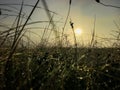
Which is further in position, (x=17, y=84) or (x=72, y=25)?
(x=72, y=25)

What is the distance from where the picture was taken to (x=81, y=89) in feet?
6.84

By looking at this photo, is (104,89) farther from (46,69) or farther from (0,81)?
(0,81)

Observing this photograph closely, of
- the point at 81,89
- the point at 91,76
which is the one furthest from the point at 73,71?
the point at 81,89

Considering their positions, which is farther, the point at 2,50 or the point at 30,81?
the point at 2,50

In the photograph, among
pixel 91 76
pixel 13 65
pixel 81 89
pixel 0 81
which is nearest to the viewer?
pixel 0 81

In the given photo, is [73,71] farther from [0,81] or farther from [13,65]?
[0,81]

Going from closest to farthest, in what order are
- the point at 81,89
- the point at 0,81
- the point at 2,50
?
the point at 0,81, the point at 81,89, the point at 2,50

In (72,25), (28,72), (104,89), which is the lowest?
(104,89)

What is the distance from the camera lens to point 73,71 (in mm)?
2426

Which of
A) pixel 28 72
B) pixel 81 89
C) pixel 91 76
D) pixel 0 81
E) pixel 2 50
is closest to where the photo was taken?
pixel 0 81

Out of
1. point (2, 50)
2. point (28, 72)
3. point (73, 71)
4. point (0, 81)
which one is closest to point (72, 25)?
point (73, 71)

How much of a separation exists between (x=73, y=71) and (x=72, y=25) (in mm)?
579

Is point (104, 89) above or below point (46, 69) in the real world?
below

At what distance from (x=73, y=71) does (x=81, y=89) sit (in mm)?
360
